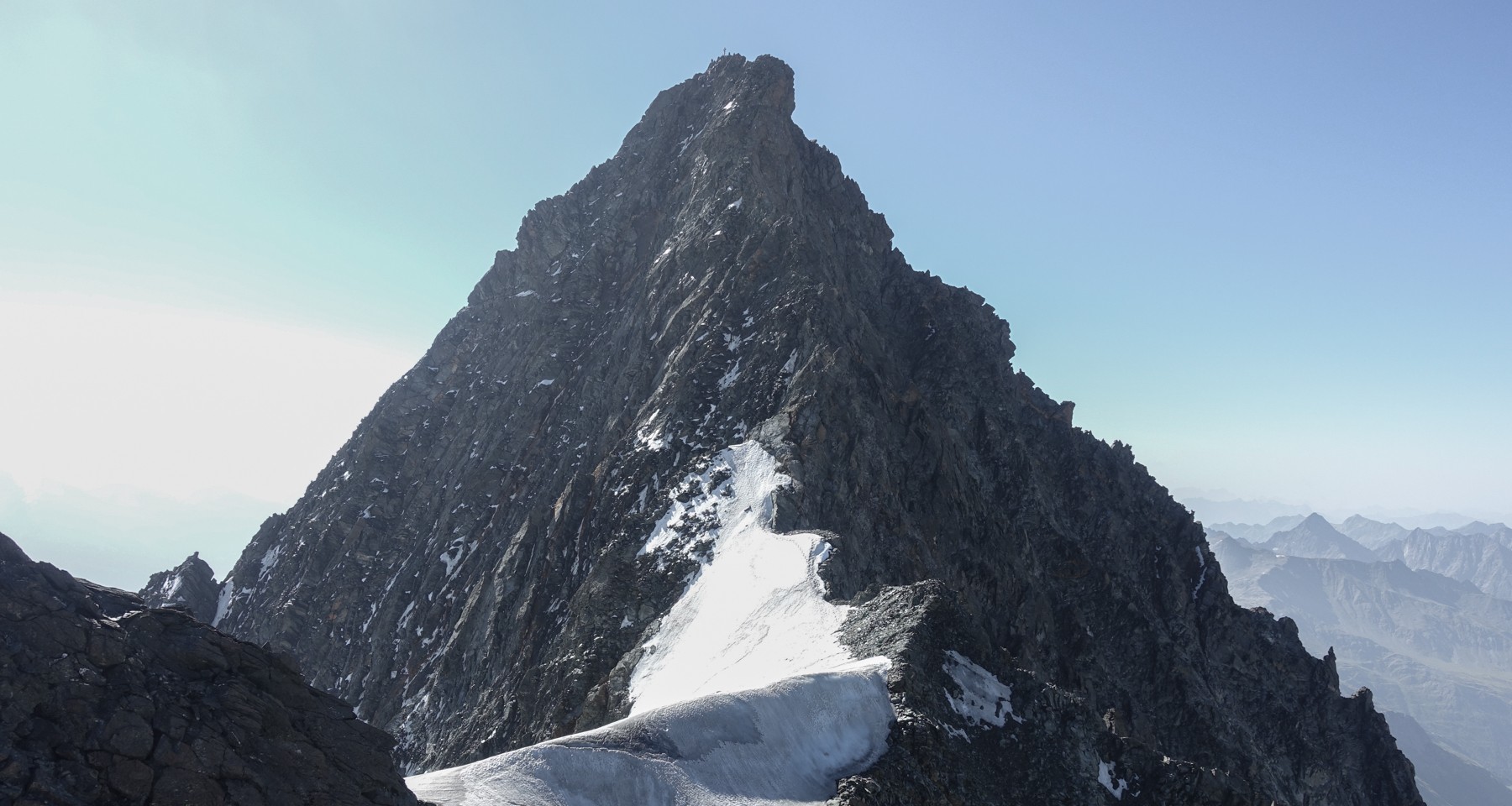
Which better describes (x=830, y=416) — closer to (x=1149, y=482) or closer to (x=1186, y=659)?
(x=1186, y=659)

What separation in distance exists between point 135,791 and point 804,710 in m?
14.9

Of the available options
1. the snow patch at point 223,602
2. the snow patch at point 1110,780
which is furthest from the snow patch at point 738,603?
the snow patch at point 223,602

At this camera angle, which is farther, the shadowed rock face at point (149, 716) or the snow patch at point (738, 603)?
the snow patch at point (738, 603)

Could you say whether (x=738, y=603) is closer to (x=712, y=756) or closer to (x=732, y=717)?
(x=732, y=717)

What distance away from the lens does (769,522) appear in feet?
129

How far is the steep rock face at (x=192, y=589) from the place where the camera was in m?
91.2

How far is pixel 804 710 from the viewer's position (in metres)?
21.6

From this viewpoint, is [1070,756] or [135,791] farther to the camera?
[1070,756]

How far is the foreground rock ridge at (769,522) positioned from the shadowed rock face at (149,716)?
41.2 feet

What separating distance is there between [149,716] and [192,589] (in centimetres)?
10017

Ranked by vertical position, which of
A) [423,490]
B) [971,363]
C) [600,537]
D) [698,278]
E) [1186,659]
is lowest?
[1186,659]

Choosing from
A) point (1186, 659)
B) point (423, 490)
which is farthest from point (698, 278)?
point (1186, 659)

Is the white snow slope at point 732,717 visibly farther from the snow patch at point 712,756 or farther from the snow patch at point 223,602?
the snow patch at point 223,602

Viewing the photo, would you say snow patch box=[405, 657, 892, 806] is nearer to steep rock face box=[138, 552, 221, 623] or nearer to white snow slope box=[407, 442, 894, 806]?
white snow slope box=[407, 442, 894, 806]
